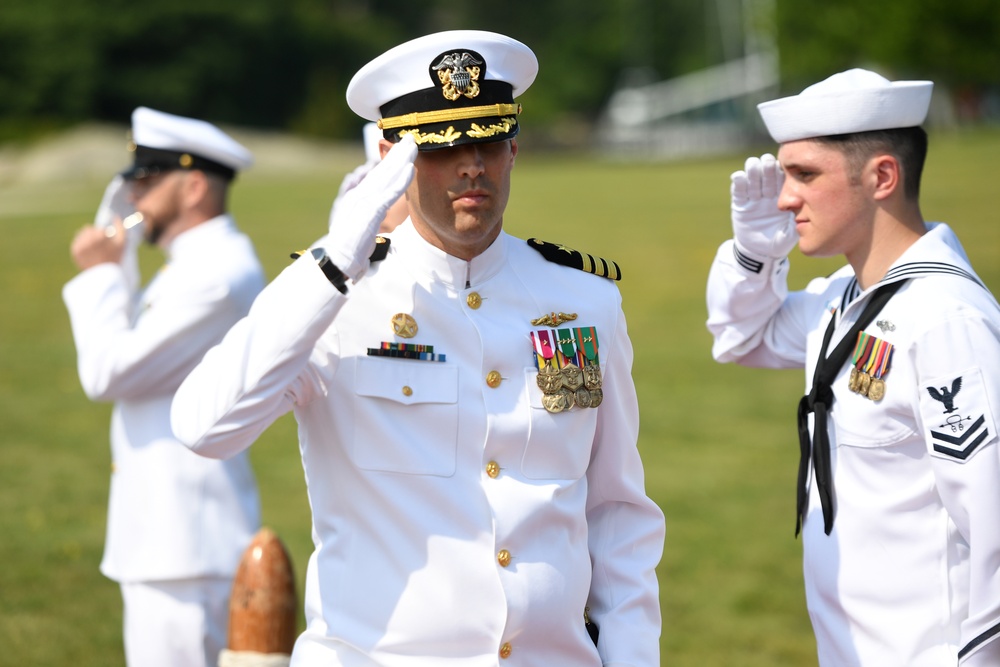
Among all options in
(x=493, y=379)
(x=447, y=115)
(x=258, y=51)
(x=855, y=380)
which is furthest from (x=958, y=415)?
(x=258, y=51)

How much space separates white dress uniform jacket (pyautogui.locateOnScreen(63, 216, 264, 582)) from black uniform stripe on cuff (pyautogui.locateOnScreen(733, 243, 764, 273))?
1988mm

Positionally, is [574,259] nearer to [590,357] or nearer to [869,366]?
[590,357]

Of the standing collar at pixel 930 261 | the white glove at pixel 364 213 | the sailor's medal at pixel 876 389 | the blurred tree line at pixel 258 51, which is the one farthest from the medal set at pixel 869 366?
the blurred tree line at pixel 258 51

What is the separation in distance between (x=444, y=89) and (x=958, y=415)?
1491 millimetres

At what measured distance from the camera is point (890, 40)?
5778 centimetres

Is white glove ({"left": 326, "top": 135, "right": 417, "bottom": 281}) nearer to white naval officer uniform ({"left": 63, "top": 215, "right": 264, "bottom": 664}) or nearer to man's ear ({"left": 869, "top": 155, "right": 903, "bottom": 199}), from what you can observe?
man's ear ({"left": 869, "top": 155, "right": 903, "bottom": 199})

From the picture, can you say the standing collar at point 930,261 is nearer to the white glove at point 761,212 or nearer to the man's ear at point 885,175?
the man's ear at point 885,175

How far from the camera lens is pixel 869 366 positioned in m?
3.61

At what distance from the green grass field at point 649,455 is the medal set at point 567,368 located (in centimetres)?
438

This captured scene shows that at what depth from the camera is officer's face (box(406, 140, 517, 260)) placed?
299cm

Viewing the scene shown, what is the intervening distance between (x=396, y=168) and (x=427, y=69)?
0.36 metres

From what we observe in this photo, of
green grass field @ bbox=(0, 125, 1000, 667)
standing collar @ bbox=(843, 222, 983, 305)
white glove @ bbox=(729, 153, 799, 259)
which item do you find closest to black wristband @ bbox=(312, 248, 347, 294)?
standing collar @ bbox=(843, 222, 983, 305)

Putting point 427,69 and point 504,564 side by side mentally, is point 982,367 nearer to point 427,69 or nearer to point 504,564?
point 504,564

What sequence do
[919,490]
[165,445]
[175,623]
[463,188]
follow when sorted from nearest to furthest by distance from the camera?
[463,188] → [919,490] → [175,623] → [165,445]
